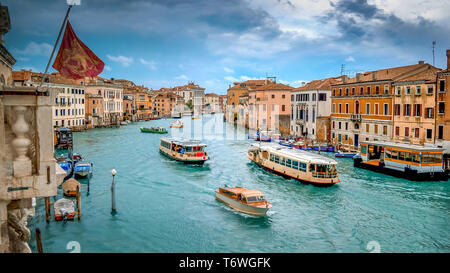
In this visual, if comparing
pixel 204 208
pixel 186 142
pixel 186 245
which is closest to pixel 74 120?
pixel 186 142

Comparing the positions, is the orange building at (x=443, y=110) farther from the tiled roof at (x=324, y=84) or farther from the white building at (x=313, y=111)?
the tiled roof at (x=324, y=84)

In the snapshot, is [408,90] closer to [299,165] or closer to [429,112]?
[429,112]

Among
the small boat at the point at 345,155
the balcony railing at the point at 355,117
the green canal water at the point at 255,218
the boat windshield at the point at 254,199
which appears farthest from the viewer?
the balcony railing at the point at 355,117

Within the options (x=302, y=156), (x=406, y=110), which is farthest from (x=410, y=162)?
(x=406, y=110)

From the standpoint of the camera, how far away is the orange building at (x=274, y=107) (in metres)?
41.6

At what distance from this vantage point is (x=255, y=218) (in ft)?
40.4

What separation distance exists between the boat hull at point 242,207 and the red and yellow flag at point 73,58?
8253 millimetres

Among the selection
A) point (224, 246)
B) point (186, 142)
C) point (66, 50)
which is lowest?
point (224, 246)

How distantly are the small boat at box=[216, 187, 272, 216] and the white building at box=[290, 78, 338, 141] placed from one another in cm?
1997

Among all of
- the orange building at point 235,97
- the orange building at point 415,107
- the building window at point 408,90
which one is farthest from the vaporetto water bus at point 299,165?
the orange building at point 235,97

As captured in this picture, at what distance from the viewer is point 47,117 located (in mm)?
3377

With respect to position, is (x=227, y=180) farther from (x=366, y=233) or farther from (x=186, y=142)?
(x=366, y=233)

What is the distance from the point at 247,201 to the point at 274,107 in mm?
31964
